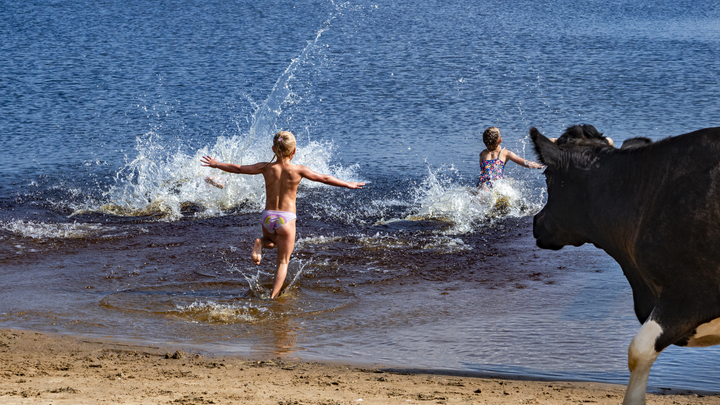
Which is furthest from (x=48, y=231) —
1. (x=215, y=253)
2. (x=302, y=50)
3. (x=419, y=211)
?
(x=302, y=50)

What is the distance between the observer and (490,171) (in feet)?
38.7

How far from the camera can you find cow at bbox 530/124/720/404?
4.11 meters

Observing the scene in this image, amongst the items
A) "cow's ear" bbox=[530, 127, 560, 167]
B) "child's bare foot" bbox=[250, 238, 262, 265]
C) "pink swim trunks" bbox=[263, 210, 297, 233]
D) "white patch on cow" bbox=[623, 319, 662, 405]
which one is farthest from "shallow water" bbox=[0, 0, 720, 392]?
"cow's ear" bbox=[530, 127, 560, 167]

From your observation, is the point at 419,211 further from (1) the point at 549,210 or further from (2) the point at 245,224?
(1) the point at 549,210

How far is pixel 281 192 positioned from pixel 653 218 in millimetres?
4611

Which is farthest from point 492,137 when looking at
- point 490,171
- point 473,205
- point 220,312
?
point 220,312

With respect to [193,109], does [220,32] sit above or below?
above

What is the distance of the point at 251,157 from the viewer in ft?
49.4

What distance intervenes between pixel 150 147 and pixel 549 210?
13616 millimetres

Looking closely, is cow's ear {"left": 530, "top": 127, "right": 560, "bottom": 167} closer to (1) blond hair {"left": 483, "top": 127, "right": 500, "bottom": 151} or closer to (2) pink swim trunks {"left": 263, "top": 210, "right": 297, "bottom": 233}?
(2) pink swim trunks {"left": 263, "top": 210, "right": 297, "bottom": 233}

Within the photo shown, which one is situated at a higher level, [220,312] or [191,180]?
[191,180]

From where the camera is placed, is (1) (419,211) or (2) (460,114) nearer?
(1) (419,211)

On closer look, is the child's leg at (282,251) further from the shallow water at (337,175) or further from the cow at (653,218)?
the cow at (653,218)

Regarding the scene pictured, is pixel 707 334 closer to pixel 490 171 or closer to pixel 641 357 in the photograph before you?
pixel 641 357
